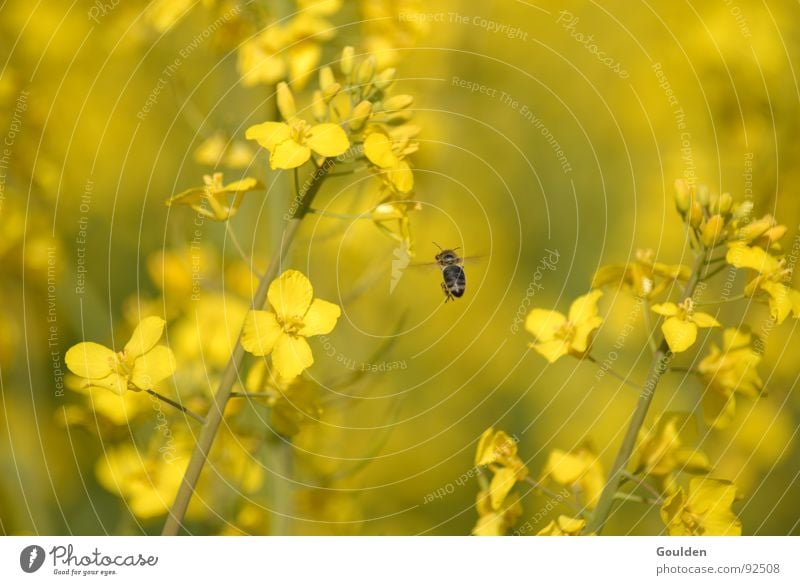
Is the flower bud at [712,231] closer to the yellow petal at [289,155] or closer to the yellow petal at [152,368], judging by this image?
A: the yellow petal at [289,155]

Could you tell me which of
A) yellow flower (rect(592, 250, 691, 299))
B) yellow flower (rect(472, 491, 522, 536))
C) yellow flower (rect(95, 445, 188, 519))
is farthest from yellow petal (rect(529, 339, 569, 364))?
yellow flower (rect(95, 445, 188, 519))

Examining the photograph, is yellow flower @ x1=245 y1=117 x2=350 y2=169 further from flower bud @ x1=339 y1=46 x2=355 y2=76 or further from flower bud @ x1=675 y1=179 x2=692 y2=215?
flower bud @ x1=675 y1=179 x2=692 y2=215

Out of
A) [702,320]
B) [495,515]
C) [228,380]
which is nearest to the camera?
[228,380]

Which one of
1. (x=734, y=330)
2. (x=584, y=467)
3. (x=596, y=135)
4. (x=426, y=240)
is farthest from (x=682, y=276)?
(x=596, y=135)

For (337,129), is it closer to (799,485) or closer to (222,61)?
(222,61)

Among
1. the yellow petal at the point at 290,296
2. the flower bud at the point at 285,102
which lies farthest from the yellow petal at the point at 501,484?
the flower bud at the point at 285,102

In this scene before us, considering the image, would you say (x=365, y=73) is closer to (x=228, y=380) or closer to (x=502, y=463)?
(x=228, y=380)

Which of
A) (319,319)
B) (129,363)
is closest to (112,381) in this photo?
(129,363)
